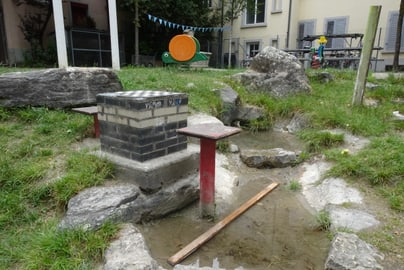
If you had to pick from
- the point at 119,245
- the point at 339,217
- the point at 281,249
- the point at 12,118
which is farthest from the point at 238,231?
the point at 12,118

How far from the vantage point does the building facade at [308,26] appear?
39.6 ft

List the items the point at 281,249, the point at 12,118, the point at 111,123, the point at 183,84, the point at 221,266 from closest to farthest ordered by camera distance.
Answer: the point at 221,266 < the point at 281,249 < the point at 111,123 < the point at 12,118 < the point at 183,84

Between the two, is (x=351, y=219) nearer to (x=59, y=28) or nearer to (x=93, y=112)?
(x=93, y=112)

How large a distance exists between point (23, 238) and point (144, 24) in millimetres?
13231

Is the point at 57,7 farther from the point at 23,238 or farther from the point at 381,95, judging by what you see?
the point at 381,95

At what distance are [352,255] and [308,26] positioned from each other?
14019mm

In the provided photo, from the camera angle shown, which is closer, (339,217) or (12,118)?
(339,217)

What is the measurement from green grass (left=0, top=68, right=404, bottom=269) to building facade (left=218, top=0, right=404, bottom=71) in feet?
23.3

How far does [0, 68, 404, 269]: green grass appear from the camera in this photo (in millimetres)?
2016

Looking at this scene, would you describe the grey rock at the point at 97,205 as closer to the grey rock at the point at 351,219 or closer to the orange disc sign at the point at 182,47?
the grey rock at the point at 351,219

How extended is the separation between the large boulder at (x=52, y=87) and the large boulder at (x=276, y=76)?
3653 mm

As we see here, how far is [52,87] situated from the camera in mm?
3943

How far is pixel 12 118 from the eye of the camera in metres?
3.79

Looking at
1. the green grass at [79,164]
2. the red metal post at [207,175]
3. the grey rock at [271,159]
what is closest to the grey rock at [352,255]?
the green grass at [79,164]
